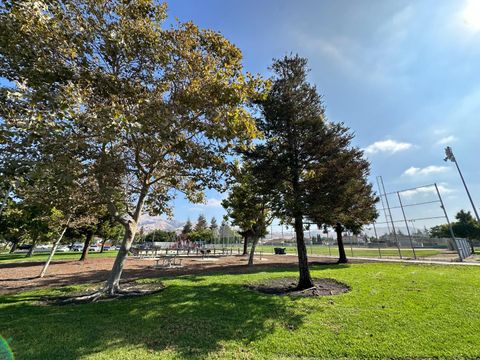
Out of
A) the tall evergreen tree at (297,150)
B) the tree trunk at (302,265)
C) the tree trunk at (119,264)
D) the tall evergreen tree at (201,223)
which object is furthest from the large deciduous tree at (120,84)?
the tall evergreen tree at (201,223)

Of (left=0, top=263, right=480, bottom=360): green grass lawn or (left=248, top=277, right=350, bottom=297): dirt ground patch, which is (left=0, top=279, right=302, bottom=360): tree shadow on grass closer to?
(left=0, top=263, right=480, bottom=360): green grass lawn

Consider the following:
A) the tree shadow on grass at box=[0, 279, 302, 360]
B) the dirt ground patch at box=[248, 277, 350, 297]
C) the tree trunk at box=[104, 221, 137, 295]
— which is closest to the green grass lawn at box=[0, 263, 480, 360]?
the tree shadow on grass at box=[0, 279, 302, 360]

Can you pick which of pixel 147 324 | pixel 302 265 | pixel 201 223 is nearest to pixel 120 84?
pixel 147 324

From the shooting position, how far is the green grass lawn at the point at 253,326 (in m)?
4.53

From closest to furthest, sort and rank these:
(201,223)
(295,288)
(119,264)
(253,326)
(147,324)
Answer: (253,326) → (147,324) → (119,264) → (295,288) → (201,223)

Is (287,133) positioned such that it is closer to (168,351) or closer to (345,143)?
(345,143)

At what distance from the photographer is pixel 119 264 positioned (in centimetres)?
938

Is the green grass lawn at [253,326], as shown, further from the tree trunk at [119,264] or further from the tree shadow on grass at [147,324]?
the tree trunk at [119,264]

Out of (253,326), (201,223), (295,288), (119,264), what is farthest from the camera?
(201,223)

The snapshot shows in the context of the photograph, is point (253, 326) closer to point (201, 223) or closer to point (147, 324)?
point (147, 324)

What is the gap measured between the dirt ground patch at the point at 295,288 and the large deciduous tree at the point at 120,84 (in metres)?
5.26

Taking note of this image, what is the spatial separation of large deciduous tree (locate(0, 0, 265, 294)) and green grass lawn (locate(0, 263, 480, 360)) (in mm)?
2992

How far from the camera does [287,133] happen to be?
10742mm

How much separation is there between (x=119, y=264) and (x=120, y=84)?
673 centimetres
